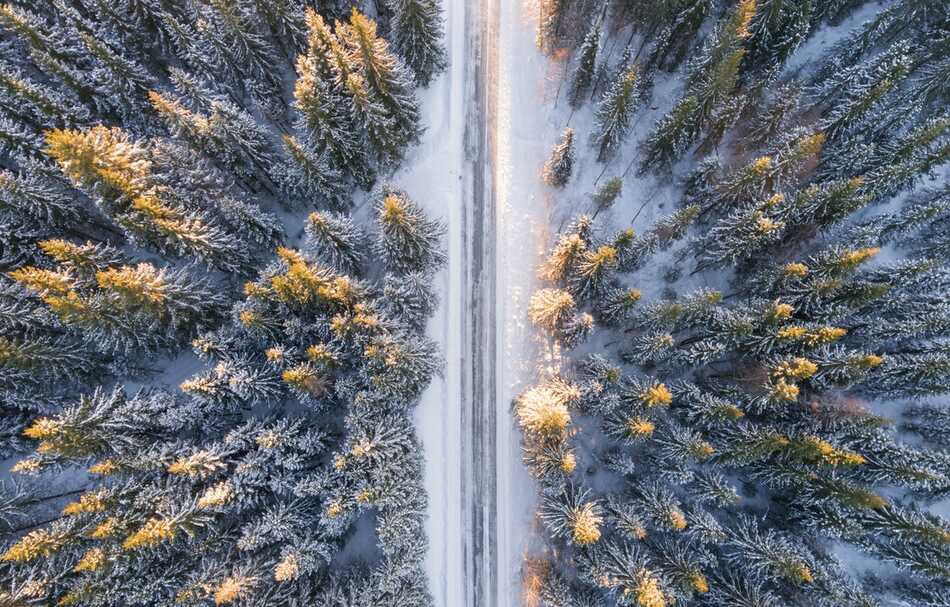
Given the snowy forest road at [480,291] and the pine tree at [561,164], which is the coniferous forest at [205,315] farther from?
the pine tree at [561,164]

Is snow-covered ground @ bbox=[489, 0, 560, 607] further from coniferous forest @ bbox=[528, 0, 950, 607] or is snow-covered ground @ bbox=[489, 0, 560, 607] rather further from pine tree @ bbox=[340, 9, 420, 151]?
pine tree @ bbox=[340, 9, 420, 151]

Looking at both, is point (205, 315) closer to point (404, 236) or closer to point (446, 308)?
point (404, 236)

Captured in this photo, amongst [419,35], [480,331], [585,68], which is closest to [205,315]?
[480,331]

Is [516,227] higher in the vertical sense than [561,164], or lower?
lower

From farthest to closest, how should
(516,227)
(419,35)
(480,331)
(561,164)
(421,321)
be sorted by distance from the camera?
(516,227), (480,331), (561,164), (419,35), (421,321)

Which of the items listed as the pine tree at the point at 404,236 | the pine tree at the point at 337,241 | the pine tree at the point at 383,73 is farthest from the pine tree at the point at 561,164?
the pine tree at the point at 337,241

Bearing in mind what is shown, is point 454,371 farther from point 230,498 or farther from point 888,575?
point 888,575
